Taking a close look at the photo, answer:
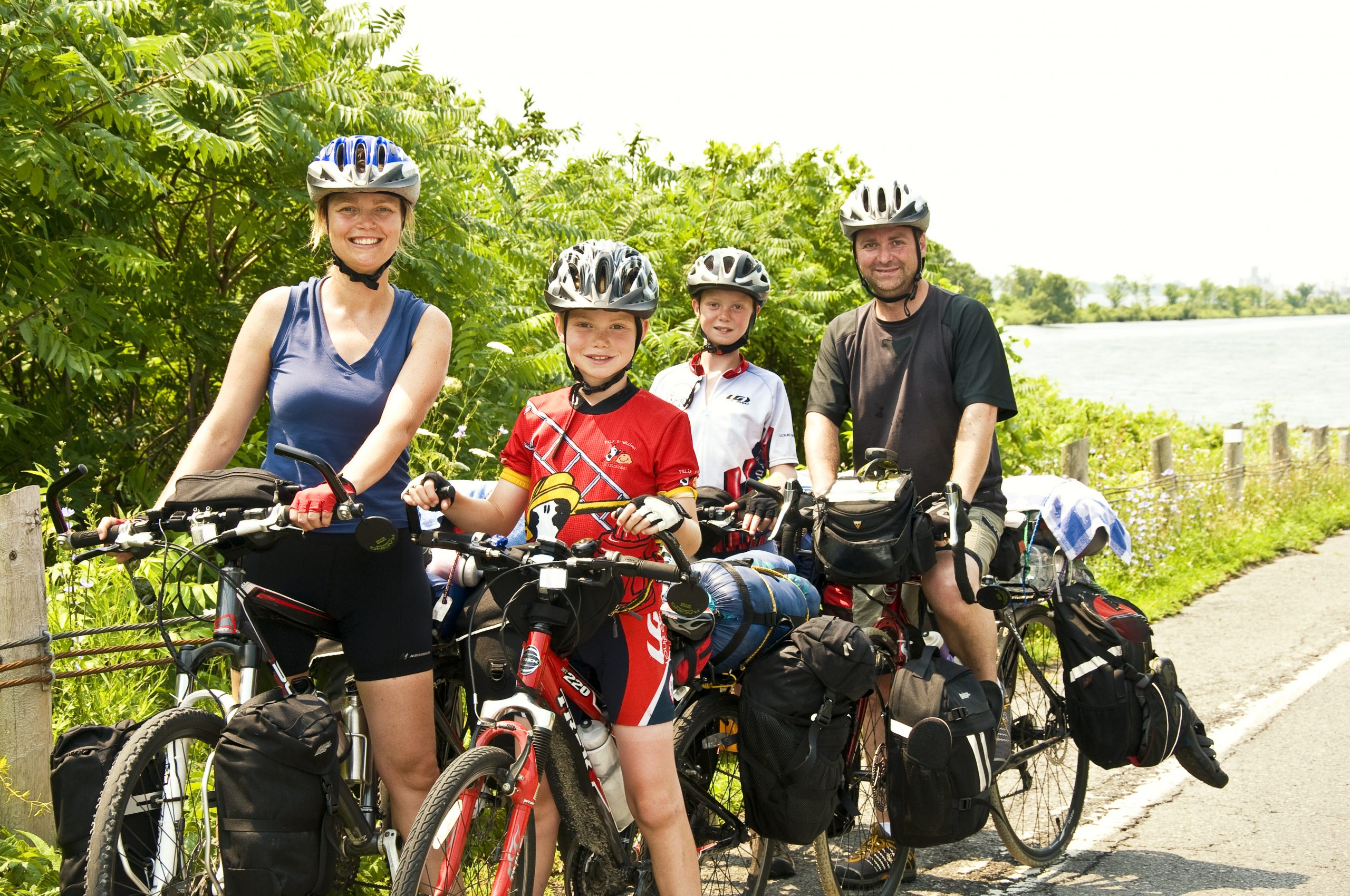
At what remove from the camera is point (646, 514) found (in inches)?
123

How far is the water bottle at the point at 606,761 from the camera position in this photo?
369 centimetres

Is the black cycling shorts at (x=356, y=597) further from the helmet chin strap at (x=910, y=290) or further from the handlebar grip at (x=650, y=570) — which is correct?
the helmet chin strap at (x=910, y=290)

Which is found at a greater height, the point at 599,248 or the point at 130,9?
the point at 130,9

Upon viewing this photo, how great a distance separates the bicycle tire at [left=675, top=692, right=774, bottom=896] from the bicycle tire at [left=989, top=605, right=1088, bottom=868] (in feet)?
4.53

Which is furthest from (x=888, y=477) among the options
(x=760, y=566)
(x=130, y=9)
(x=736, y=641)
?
(x=130, y=9)

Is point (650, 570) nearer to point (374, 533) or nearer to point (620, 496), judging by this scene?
point (620, 496)

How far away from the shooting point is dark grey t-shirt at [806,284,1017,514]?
482cm

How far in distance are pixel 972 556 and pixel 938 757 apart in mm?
866

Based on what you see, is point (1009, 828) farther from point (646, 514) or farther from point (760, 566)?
point (646, 514)

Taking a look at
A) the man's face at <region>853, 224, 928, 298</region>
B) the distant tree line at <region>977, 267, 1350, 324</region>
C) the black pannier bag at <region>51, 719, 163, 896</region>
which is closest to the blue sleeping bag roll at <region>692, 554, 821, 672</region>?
the man's face at <region>853, 224, 928, 298</region>

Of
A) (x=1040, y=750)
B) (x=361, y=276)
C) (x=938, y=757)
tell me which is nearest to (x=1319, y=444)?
(x=1040, y=750)

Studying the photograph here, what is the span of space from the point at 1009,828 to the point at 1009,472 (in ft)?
23.5

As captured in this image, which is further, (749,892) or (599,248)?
(749,892)

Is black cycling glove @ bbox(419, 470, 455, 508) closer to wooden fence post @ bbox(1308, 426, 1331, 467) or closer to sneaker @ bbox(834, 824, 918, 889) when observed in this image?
sneaker @ bbox(834, 824, 918, 889)
